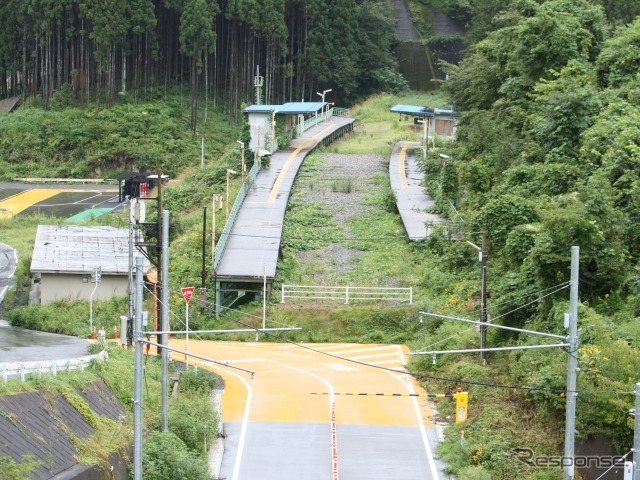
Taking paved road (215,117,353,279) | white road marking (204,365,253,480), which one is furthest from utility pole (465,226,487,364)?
paved road (215,117,353,279)

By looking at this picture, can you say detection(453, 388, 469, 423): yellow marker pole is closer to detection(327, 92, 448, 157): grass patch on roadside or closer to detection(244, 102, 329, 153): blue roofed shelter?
detection(244, 102, 329, 153): blue roofed shelter

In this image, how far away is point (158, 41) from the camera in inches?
3258

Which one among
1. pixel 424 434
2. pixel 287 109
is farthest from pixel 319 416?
pixel 287 109

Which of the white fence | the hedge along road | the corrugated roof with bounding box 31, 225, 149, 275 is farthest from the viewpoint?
the white fence

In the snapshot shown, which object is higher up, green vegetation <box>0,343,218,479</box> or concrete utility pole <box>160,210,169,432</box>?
concrete utility pole <box>160,210,169,432</box>

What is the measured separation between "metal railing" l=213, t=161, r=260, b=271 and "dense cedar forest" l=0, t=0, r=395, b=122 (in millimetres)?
20868

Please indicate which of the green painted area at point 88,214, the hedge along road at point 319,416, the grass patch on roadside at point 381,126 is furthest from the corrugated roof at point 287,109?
the hedge along road at point 319,416

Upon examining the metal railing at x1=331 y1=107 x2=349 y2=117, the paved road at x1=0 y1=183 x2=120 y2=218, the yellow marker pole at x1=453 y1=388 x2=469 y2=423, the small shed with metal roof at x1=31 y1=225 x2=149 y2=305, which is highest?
the metal railing at x1=331 y1=107 x2=349 y2=117

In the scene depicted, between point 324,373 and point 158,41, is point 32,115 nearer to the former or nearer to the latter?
point 158,41

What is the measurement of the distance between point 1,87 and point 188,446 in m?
64.8

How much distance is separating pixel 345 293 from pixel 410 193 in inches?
585

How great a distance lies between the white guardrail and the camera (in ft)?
79.1

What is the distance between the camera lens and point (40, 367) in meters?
25.1

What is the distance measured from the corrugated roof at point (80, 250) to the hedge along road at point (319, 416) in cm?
470
